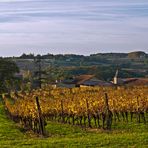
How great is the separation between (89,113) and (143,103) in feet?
14.2

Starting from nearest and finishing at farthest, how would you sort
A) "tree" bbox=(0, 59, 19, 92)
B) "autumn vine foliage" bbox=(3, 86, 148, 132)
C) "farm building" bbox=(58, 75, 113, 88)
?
"autumn vine foliage" bbox=(3, 86, 148, 132)
"tree" bbox=(0, 59, 19, 92)
"farm building" bbox=(58, 75, 113, 88)

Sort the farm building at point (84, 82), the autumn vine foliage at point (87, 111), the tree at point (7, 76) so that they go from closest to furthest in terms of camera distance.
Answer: the autumn vine foliage at point (87, 111)
the tree at point (7, 76)
the farm building at point (84, 82)

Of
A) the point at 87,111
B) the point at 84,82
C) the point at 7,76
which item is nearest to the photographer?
the point at 87,111

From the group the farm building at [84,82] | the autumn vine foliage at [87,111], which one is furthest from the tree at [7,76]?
the autumn vine foliage at [87,111]

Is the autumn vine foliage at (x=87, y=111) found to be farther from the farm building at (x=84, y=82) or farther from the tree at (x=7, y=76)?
the farm building at (x=84, y=82)

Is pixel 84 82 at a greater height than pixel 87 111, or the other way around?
pixel 87 111

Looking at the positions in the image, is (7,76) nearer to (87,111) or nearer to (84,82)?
(84,82)

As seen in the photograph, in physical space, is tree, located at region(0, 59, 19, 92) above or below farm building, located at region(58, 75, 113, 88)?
above

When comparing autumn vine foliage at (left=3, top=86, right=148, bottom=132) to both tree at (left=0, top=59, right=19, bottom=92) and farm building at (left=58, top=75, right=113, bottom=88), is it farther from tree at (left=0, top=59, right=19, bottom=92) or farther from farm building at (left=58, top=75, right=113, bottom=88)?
farm building at (left=58, top=75, right=113, bottom=88)

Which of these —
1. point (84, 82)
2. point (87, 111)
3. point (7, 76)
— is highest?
point (7, 76)

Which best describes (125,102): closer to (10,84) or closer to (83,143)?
(83,143)

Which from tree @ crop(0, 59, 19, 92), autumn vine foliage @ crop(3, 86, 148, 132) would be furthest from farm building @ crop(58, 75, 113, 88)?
autumn vine foliage @ crop(3, 86, 148, 132)

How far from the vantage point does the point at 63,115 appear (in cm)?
3722

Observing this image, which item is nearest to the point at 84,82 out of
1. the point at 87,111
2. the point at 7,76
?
the point at 7,76
